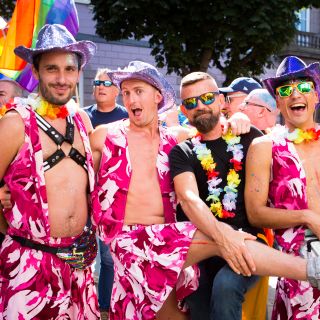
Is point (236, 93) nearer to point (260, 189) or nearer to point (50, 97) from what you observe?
point (260, 189)

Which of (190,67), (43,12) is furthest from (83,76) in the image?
(43,12)

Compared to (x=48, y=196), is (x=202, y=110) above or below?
above

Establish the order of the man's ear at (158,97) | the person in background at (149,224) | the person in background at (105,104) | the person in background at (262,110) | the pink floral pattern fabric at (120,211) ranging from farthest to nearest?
the person in background at (105,104)
the person in background at (262,110)
the man's ear at (158,97)
the pink floral pattern fabric at (120,211)
the person in background at (149,224)

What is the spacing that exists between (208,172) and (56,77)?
1103mm

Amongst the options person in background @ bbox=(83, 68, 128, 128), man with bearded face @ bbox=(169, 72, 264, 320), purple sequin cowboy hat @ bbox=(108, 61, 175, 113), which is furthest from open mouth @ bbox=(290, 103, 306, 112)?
person in background @ bbox=(83, 68, 128, 128)

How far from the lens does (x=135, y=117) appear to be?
3605mm

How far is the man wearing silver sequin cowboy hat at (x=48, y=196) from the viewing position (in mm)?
3109

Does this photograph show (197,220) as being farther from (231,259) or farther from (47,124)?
(47,124)

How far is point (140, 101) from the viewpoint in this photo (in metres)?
3.60

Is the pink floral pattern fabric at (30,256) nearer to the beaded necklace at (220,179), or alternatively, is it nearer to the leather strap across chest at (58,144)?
the leather strap across chest at (58,144)

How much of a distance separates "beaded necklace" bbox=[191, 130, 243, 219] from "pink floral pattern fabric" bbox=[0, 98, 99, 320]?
3.10 feet

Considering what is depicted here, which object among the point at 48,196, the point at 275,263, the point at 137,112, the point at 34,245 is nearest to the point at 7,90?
the point at 137,112

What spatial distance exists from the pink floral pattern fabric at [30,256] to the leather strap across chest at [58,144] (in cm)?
6

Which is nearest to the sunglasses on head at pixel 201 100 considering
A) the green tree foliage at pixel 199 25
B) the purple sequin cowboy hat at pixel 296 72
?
the purple sequin cowboy hat at pixel 296 72
